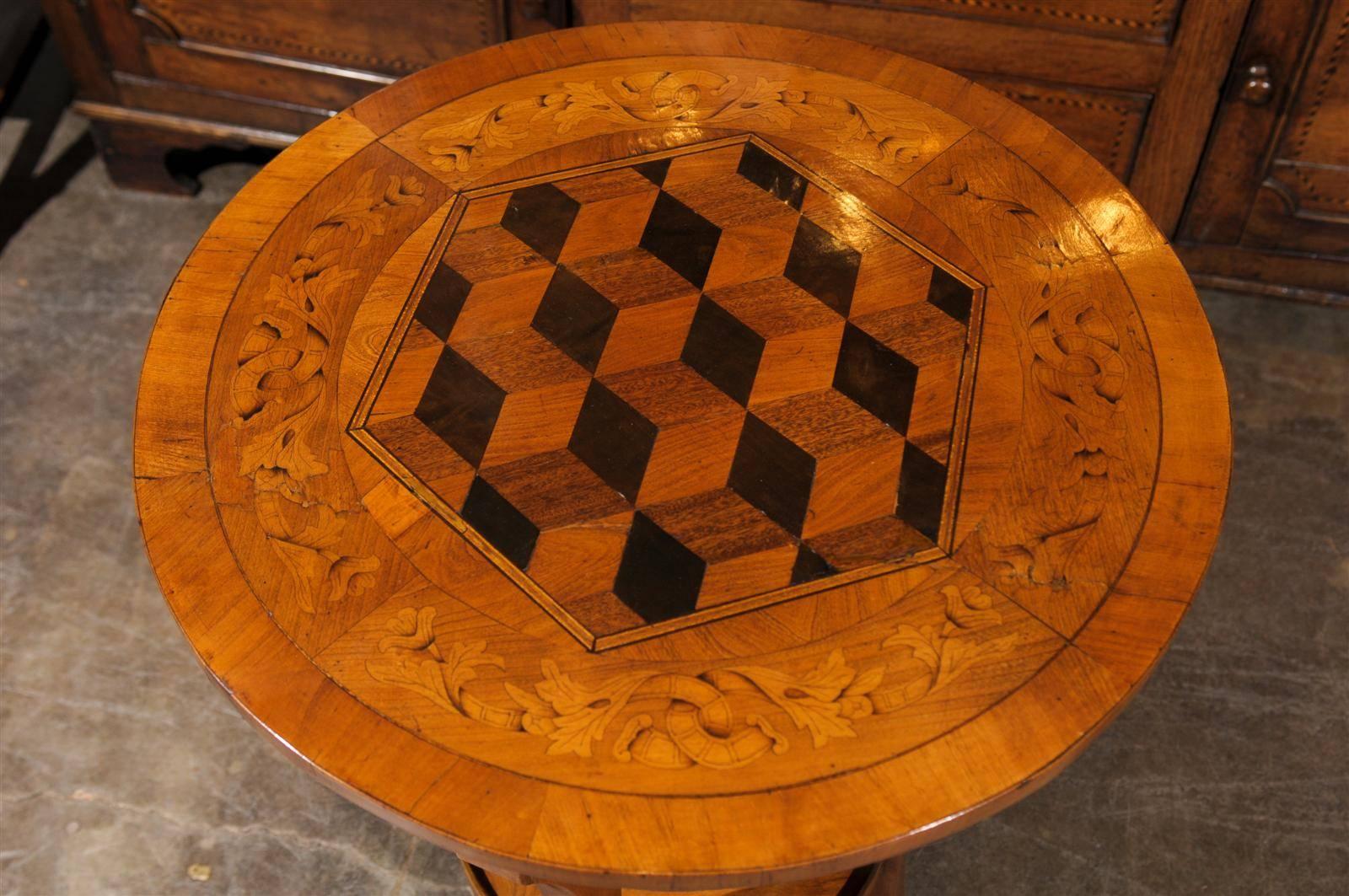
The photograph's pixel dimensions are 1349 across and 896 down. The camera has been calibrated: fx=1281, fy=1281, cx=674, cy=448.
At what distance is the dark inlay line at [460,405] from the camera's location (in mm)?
1110

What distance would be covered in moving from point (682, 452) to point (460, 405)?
0.20m

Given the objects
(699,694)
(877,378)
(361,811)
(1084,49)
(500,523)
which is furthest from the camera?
(1084,49)

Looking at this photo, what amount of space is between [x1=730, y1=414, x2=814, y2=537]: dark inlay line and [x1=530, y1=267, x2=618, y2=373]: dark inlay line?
0.55 feet

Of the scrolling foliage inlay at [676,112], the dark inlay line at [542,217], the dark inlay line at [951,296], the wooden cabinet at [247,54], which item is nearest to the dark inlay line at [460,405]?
the dark inlay line at [542,217]

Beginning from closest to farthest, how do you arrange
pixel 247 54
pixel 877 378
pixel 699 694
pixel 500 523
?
pixel 699 694 → pixel 500 523 → pixel 877 378 → pixel 247 54

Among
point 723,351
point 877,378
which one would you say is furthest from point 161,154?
point 877,378

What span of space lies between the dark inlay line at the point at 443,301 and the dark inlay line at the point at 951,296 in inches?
17.3

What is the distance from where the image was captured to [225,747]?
62.8 inches

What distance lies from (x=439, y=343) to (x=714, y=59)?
477mm

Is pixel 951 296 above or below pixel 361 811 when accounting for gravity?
above

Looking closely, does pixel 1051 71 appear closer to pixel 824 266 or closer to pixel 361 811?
pixel 824 266

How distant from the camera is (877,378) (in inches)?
45.3

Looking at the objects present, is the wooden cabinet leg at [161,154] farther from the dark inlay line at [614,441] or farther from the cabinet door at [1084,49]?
the dark inlay line at [614,441]

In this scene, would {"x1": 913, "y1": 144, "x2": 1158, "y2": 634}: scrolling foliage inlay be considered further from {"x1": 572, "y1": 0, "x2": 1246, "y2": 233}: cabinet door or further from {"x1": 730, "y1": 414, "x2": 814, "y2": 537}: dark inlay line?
{"x1": 572, "y1": 0, "x2": 1246, "y2": 233}: cabinet door
